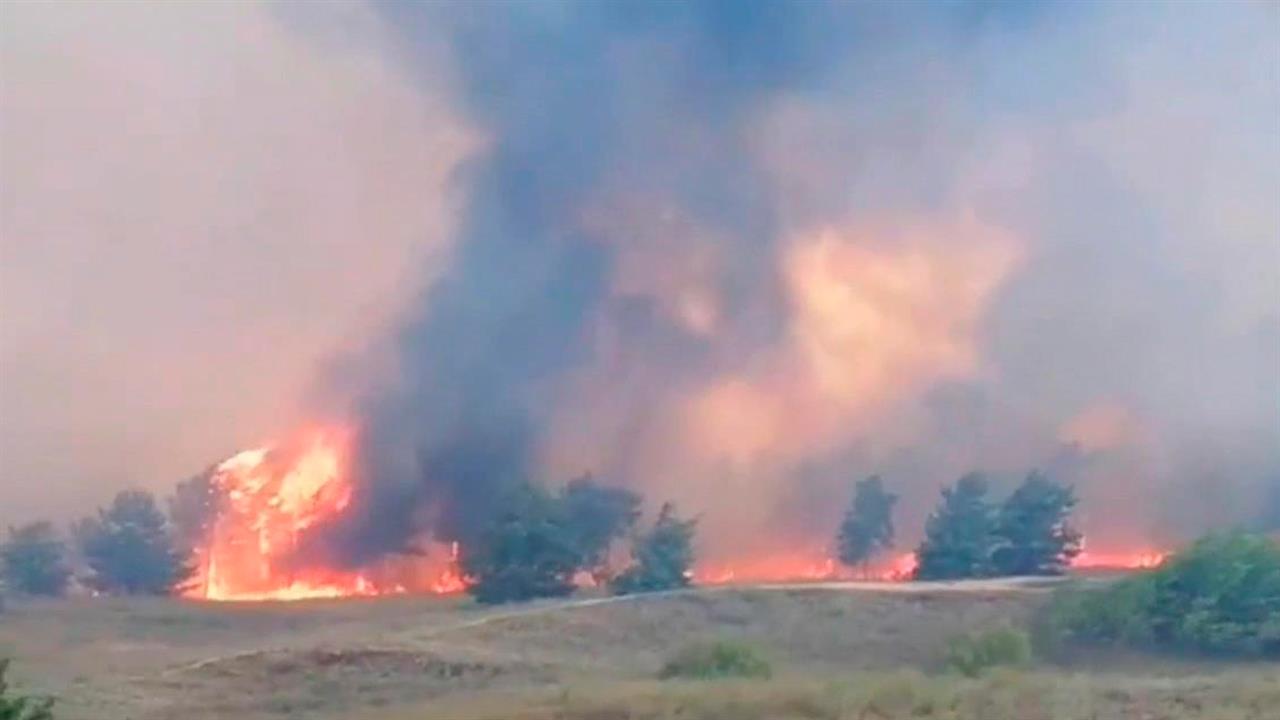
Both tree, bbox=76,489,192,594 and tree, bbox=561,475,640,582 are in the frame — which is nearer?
tree, bbox=561,475,640,582

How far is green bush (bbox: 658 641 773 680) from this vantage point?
44.4m

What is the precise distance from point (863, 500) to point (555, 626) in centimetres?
4502

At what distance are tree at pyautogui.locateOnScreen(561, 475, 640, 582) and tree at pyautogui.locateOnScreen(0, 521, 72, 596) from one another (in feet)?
103

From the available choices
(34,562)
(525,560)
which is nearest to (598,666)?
(525,560)

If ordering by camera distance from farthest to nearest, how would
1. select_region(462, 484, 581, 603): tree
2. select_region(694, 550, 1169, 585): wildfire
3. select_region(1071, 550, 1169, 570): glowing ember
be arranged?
select_region(694, 550, 1169, 585): wildfire, select_region(1071, 550, 1169, 570): glowing ember, select_region(462, 484, 581, 603): tree

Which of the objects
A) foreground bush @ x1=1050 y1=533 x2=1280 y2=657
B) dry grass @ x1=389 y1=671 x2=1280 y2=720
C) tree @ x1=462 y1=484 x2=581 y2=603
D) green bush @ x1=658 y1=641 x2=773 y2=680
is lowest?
dry grass @ x1=389 y1=671 x2=1280 y2=720

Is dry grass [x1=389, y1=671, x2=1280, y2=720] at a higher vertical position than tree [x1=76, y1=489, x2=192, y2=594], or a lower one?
lower

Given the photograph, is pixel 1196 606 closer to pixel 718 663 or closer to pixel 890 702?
pixel 718 663

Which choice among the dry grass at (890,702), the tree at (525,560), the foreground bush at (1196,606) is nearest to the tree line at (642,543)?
the tree at (525,560)

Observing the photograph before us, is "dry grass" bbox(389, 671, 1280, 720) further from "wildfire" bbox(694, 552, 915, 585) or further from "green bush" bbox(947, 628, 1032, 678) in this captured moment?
"wildfire" bbox(694, 552, 915, 585)

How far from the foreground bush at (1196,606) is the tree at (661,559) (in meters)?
27.5

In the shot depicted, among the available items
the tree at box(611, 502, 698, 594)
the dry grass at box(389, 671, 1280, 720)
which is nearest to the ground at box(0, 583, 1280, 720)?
the dry grass at box(389, 671, 1280, 720)

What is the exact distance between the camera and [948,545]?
8594 centimetres

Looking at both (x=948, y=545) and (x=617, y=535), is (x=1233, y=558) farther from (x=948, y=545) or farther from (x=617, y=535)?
(x=617, y=535)
